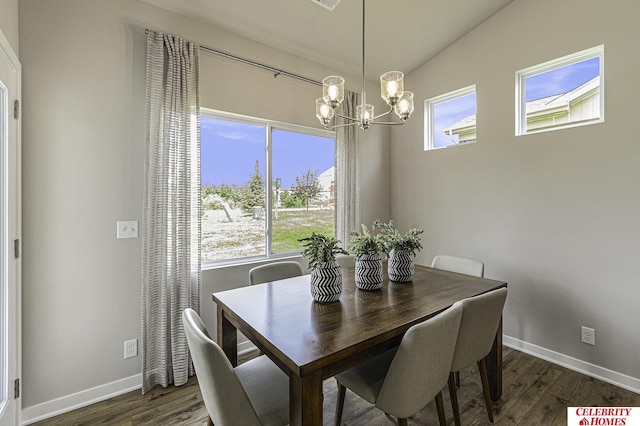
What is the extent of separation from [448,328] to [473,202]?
2.15m

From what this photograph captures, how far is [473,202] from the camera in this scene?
307 cm

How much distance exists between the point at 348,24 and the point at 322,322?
105 inches

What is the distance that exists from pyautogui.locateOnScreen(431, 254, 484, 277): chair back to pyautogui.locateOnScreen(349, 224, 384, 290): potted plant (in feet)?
3.23

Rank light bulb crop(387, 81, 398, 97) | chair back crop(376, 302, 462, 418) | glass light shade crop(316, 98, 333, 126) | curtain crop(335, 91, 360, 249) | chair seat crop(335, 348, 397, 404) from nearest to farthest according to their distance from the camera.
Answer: chair back crop(376, 302, 462, 418) < chair seat crop(335, 348, 397, 404) < light bulb crop(387, 81, 398, 97) < glass light shade crop(316, 98, 333, 126) < curtain crop(335, 91, 360, 249)

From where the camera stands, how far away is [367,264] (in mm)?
1819

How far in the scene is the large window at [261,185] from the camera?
2.61m

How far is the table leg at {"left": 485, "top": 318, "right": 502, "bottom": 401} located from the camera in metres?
1.96

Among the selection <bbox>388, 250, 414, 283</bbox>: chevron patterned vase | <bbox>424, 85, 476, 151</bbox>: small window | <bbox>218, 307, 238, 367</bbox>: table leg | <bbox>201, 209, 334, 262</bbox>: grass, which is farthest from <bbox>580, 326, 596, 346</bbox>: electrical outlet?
<bbox>218, 307, 238, 367</bbox>: table leg

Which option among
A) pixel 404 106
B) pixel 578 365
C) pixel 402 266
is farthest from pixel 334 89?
pixel 578 365

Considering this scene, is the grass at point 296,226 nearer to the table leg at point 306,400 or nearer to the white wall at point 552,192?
the white wall at point 552,192

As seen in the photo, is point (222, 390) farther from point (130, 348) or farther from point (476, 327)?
point (130, 348)

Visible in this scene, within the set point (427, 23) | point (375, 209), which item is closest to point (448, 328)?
point (375, 209)

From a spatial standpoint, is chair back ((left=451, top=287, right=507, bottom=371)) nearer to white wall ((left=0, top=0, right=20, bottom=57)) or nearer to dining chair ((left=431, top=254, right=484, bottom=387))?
dining chair ((left=431, top=254, right=484, bottom=387))

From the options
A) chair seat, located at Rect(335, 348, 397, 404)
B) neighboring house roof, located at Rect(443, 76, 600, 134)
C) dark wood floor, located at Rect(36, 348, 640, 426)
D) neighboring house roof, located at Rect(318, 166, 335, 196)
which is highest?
neighboring house roof, located at Rect(443, 76, 600, 134)
